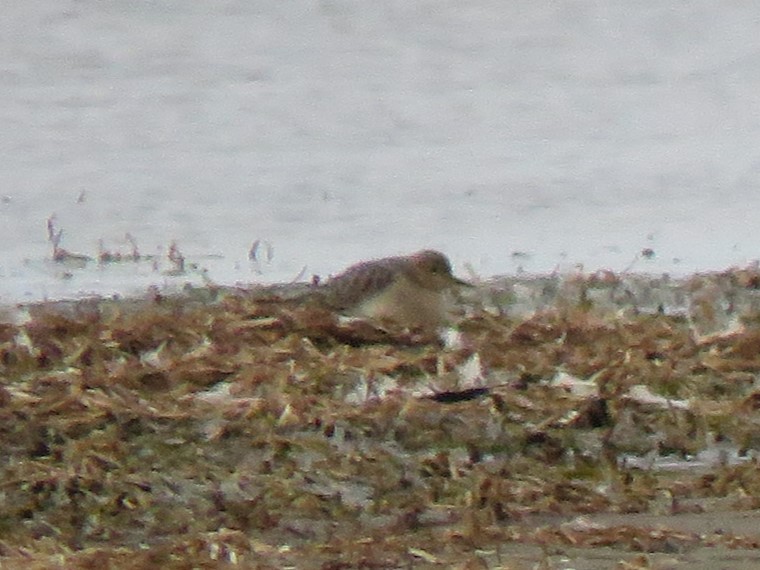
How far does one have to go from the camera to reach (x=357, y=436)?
4.56 meters

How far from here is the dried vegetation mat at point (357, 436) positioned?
12.2ft

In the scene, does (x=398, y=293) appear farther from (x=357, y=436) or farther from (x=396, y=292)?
(x=357, y=436)

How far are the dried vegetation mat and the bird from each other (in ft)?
0.54

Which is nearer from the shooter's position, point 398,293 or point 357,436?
point 357,436

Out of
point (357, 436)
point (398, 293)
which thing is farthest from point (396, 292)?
point (357, 436)

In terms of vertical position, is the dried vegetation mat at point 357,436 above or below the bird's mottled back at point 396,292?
below

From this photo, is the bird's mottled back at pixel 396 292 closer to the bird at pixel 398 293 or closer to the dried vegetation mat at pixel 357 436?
the bird at pixel 398 293

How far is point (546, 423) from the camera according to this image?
4555 mm

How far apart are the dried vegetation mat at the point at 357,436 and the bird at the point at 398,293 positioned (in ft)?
0.54

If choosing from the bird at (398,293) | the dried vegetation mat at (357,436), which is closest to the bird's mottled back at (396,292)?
the bird at (398,293)

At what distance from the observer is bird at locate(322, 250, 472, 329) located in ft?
19.5

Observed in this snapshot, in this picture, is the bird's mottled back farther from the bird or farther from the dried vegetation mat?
the dried vegetation mat

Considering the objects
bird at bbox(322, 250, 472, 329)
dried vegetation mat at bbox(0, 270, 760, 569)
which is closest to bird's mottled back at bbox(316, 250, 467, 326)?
bird at bbox(322, 250, 472, 329)

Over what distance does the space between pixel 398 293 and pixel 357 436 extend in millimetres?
1529
